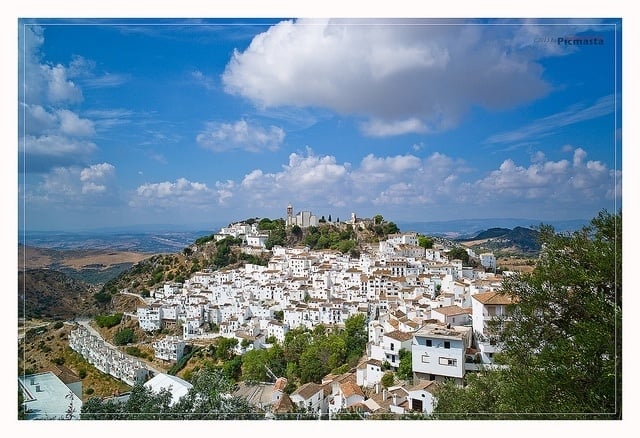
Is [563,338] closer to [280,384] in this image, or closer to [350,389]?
[350,389]

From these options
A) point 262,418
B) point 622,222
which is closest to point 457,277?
point 622,222

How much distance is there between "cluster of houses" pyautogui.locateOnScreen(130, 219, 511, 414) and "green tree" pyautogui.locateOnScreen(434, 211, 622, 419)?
0.33 metres

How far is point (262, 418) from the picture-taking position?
11.2 feet

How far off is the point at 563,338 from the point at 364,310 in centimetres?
269

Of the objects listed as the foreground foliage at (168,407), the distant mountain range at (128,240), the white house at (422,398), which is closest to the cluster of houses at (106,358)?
the foreground foliage at (168,407)

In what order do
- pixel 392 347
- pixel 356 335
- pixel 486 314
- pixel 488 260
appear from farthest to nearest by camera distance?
pixel 488 260
pixel 356 335
pixel 392 347
pixel 486 314

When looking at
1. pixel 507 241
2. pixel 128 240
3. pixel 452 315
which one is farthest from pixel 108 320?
pixel 507 241

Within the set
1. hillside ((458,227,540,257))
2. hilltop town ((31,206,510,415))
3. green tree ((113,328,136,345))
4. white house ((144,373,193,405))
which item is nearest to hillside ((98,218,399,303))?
hilltop town ((31,206,510,415))

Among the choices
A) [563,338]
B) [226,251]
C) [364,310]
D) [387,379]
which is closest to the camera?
[563,338]

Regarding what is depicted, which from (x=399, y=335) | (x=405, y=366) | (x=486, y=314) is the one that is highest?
(x=486, y=314)

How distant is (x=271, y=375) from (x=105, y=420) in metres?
1.42

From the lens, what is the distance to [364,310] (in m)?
5.42

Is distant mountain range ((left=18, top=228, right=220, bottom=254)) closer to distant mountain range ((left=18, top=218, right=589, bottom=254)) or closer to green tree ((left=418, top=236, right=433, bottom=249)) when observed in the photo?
distant mountain range ((left=18, top=218, right=589, bottom=254))
